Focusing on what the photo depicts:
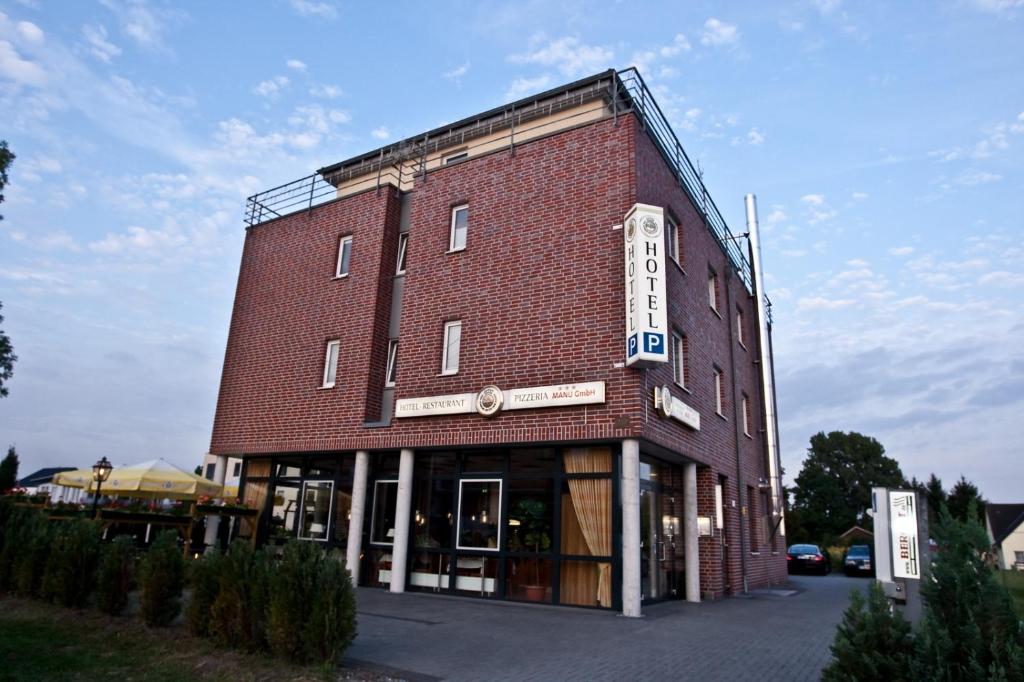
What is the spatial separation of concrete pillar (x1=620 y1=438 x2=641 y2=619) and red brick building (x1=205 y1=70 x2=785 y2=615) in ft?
0.12

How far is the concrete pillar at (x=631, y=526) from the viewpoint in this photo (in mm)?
10984

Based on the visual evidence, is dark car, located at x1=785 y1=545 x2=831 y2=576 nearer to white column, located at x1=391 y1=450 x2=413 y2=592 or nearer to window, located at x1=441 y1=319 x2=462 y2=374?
white column, located at x1=391 y1=450 x2=413 y2=592

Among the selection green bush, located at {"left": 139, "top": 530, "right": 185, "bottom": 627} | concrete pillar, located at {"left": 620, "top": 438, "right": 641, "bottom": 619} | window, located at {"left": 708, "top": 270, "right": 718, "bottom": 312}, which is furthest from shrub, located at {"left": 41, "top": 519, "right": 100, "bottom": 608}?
window, located at {"left": 708, "top": 270, "right": 718, "bottom": 312}

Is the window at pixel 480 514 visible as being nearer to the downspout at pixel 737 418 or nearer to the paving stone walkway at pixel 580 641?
the paving stone walkway at pixel 580 641

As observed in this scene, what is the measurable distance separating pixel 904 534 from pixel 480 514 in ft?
30.3

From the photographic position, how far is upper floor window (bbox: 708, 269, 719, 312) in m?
18.0

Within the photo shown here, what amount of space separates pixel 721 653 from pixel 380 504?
8.73 m

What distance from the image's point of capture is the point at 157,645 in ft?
25.1

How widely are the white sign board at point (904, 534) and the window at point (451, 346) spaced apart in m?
9.81

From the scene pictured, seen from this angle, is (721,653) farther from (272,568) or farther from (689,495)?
(689,495)

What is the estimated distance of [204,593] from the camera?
25.2 ft

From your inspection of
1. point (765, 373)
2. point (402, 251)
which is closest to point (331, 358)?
point (402, 251)

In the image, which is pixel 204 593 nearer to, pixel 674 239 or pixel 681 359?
pixel 681 359

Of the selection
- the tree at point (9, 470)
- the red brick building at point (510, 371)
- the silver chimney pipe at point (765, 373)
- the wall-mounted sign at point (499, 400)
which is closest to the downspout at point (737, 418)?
the red brick building at point (510, 371)
